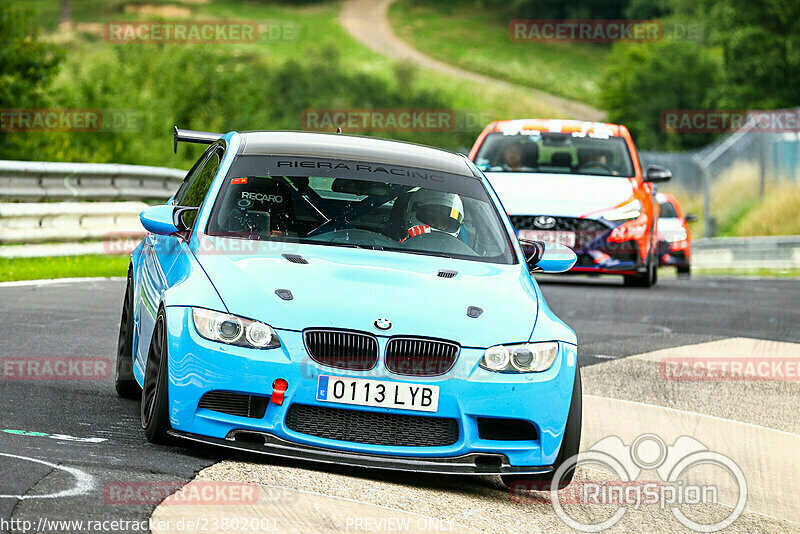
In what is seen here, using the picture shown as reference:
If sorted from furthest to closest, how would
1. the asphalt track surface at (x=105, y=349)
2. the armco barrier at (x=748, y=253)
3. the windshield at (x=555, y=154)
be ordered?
the armco barrier at (x=748, y=253) < the windshield at (x=555, y=154) < the asphalt track surface at (x=105, y=349)

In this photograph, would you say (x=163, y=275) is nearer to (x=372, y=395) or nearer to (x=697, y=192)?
(x=372, y=395)

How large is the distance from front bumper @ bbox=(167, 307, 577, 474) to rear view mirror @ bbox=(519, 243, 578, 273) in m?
1.46

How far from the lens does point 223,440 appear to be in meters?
6.02

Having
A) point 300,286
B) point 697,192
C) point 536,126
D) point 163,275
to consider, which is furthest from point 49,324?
point 697,192

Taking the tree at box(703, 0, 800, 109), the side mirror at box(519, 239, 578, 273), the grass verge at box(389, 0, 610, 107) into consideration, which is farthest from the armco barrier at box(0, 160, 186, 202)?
the grass verge at box(389, 0, 610, 107)

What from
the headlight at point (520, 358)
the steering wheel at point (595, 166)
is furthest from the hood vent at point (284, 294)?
the steering wheel at point (595, 166)

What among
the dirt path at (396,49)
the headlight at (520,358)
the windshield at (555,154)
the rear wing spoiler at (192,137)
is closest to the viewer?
the headlight at (520,358)

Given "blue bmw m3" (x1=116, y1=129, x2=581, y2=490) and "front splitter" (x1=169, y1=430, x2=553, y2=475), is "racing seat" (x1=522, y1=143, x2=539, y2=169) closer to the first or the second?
"blue bmw m3" (x1=116, y1=129, x2=581, y2=490)

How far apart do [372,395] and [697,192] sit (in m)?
36.0

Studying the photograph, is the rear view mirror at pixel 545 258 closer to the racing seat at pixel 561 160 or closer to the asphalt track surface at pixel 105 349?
the asphalt track surface at pixel 105 349

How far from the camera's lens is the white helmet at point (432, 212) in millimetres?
7359

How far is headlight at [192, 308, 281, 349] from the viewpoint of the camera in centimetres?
594

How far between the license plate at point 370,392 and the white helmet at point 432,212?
1575 mm

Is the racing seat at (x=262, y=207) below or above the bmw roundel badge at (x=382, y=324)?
above
